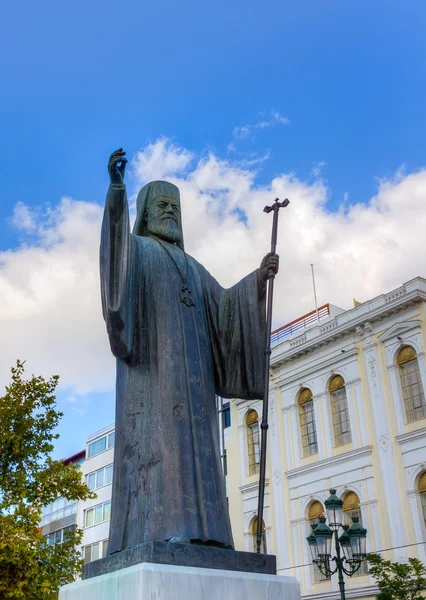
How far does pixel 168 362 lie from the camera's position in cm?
438

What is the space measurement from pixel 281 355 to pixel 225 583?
24.6 m

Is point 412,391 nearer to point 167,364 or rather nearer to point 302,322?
point 302,322

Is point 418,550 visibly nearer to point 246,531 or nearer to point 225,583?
point 246,531

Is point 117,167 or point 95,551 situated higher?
point 95,551

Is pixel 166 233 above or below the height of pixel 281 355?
below

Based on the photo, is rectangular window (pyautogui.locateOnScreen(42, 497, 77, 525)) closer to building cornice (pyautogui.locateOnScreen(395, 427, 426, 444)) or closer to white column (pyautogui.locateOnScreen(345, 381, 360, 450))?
white column (pyautogui.locateOnScreen(345, 381, 360, 450))

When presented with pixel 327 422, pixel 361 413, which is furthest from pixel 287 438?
pixel 361 413

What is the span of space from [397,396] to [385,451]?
183cm

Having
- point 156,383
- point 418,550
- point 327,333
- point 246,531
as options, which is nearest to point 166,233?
point 156,383

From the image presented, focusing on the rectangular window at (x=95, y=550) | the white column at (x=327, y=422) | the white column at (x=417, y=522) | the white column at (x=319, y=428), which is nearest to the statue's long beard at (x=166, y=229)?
the white column at (x=417, y=522)

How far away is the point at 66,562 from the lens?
1498cm

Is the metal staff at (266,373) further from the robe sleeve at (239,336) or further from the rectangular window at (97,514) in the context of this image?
the rectangular window at (97,514)

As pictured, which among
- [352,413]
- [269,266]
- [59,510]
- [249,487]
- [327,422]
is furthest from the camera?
[59,510]

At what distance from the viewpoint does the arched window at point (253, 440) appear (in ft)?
92.9
